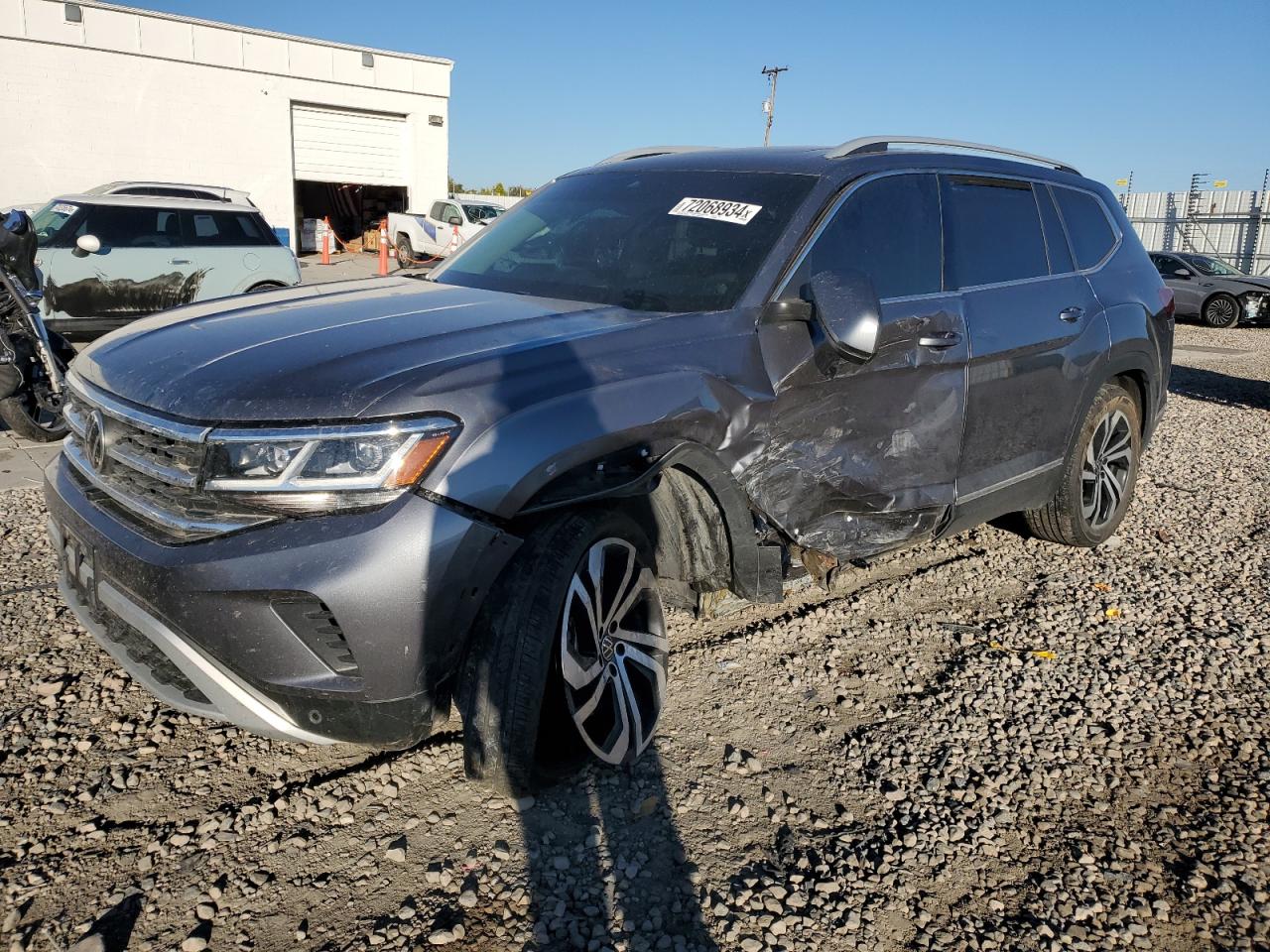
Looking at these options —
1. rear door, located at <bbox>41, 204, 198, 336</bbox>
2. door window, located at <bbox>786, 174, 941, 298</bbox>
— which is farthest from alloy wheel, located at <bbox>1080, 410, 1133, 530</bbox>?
rear door, located at <bbox>41, 204, 198, 336</bbox>

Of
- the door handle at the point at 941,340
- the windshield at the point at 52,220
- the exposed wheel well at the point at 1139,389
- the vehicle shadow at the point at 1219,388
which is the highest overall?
the windshield at the point at 52,220

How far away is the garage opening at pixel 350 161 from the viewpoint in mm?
25562

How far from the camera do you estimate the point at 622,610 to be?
283 centimetres

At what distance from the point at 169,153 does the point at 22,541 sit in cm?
2194

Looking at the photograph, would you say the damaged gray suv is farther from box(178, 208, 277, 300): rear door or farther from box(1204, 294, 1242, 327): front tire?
box(1204, 294, 1242, 327): front tire

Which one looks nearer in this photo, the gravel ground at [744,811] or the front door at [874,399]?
the gravel ground at [744,811]

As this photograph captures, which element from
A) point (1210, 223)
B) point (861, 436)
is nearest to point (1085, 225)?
point (861, 436)

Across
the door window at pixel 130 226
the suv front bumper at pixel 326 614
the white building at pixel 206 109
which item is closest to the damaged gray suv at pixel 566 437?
the suv front bumper at pixel 326 614

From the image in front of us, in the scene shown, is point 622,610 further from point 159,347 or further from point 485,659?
point 159,347

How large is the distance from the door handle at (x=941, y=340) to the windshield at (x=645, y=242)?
0.73 m

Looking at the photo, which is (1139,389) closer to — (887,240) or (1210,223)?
(887,240)

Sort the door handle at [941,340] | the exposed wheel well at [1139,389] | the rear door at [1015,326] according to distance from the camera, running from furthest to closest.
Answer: the exposed wheel well at [1139,389], the rear door at [1015,326], the door handle at [941,340]

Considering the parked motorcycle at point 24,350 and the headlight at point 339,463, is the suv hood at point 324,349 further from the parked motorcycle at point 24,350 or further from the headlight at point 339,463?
the parked motorcycle at point 24,350

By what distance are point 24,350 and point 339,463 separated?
5.64 metres
